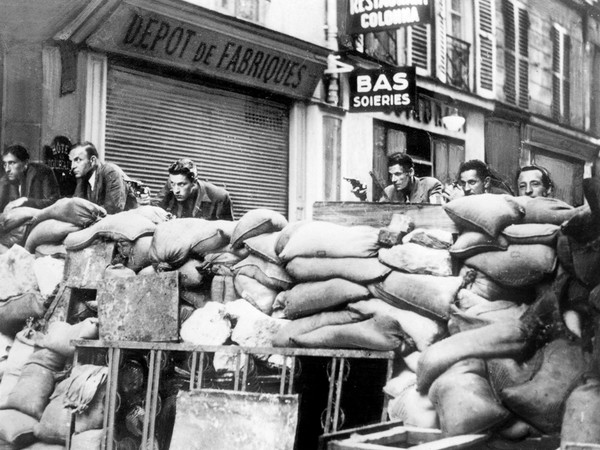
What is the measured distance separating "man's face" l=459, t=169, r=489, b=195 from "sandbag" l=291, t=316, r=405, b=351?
1502 millimetres

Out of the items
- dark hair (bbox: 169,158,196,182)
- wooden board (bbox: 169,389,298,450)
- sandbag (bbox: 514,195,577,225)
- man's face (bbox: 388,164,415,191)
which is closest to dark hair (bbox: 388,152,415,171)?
man's face (bbox: 388,164,415,191)

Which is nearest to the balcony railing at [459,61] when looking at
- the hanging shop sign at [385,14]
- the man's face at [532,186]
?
the hanging shop sign at [385,14]

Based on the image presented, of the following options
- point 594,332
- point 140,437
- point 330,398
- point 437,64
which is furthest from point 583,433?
point 437,64

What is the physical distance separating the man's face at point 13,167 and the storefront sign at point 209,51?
3.28 ft

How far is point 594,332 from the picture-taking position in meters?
2.76

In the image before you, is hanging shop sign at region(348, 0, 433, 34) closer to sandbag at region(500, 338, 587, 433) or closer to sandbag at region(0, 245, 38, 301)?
sandbag at region(0, 245, 38, 301)

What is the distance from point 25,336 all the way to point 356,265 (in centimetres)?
185

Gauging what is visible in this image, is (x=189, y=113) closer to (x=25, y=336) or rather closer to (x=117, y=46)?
(x=117, y=46)

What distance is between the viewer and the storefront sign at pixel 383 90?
6.74m

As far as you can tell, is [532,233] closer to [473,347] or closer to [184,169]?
[473,347]

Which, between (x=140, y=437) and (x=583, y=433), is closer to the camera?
(x=583, y=433)

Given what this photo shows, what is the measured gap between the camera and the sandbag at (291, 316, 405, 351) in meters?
3.02

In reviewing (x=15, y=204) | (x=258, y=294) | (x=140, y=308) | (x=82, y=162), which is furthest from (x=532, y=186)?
(x=15, y=204)

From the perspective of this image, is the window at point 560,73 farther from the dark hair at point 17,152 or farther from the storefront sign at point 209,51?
the dark hair at point 17,152
